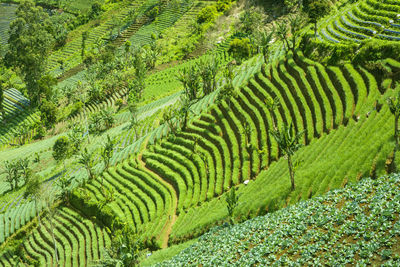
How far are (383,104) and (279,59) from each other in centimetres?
2084

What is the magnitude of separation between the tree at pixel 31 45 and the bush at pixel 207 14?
56636 millimetres

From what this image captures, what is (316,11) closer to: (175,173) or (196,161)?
(196,161)

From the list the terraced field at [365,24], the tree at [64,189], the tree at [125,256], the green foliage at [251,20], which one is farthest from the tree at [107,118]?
the tree at [125,256]

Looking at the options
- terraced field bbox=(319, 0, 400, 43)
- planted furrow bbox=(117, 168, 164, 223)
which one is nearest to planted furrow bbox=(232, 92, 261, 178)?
planted furrow bbox=(117, 168, 164, 223)

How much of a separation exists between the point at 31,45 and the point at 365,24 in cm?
12223

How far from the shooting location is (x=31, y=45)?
130 metres

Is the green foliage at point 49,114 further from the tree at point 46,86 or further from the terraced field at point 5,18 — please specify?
the terraced field at point 5,18

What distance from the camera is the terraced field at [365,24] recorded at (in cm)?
4739

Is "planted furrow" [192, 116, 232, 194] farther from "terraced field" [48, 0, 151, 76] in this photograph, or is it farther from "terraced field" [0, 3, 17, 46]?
"terraced field" [0, 3, 17, 46]

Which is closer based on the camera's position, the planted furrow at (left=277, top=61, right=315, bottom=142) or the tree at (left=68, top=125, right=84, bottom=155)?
the planted furrow at (left=277, top=61, right=315, bottom=142)

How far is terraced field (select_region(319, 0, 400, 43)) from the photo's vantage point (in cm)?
4739

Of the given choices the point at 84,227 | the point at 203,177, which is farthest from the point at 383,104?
the point at 84,227

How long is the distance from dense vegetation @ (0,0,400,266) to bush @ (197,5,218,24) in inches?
818

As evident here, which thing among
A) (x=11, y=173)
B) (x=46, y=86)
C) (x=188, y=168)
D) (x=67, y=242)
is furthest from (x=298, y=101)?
(x=46, y=86)
